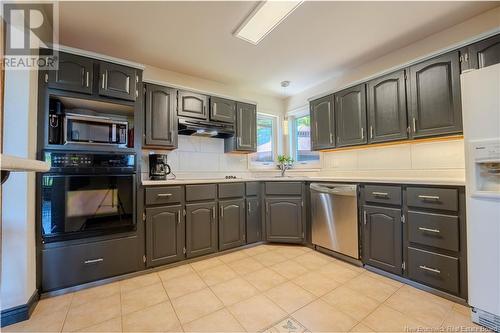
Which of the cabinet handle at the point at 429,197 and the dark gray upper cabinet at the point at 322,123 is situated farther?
the dark gray upper cabinet at the point at 322,123

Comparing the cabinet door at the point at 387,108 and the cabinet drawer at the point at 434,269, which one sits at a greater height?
the cabinet door at the point at 387,108

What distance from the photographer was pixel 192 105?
283 centimetres

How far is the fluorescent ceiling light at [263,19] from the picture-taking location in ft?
6.06

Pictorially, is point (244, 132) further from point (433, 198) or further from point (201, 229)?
point (433, 198)

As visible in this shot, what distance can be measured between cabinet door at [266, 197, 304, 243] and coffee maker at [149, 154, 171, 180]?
1.40 metres

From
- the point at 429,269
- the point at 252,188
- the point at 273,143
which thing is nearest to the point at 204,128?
the point at 252,188

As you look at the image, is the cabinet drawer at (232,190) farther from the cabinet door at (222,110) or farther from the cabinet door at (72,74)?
the cabinet door at (72,74)

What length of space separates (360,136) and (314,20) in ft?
4.50

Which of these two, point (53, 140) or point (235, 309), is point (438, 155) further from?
point (53, 140)

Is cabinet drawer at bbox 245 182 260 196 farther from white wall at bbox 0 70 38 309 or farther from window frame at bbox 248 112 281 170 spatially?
white wall at bbox 0 70 38 309

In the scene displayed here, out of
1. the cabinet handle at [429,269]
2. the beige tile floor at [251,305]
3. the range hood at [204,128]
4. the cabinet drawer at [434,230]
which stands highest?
the range hood at [204,128]

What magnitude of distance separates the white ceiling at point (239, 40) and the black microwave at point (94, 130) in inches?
35.3

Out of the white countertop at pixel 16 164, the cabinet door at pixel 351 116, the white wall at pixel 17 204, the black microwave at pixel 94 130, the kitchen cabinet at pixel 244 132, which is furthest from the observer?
the kitchen cabinet at pixel 244 132

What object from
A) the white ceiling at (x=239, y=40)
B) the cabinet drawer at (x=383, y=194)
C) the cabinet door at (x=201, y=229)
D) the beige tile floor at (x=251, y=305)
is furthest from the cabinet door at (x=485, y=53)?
the cabinet door at (x=201, y=229)
